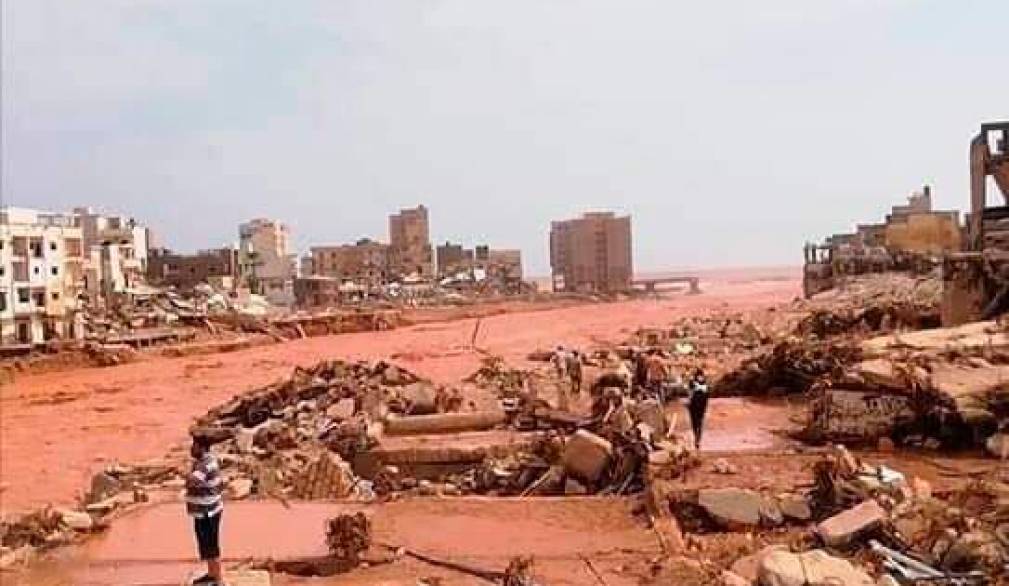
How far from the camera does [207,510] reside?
835 centimetres

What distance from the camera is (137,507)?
11539 millimetres

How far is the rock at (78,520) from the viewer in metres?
11.0

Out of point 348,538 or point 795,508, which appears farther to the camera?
point 795,508

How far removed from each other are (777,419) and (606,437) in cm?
384

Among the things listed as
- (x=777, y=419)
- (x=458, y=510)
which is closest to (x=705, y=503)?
(x=458, y=510)

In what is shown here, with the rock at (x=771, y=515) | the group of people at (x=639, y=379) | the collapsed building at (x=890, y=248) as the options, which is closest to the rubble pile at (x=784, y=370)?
the group of people at (x=639, y=379)

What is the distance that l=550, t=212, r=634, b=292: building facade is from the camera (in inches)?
4478

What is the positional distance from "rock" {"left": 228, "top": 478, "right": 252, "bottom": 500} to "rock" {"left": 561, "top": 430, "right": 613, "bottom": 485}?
390 cm

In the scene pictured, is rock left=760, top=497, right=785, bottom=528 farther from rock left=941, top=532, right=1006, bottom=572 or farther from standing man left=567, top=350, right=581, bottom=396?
standing man left=567, top=350, right=581, bottom=396

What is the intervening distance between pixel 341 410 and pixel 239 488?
5.51 metres

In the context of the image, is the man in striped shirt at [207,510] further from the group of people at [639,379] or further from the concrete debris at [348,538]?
the group of people at [639,379]

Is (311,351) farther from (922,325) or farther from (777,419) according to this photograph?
(777,419)

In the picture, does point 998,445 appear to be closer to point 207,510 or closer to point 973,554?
point 973,554

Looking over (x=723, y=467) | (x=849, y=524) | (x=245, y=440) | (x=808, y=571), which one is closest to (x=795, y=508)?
(x=849, y=524)
